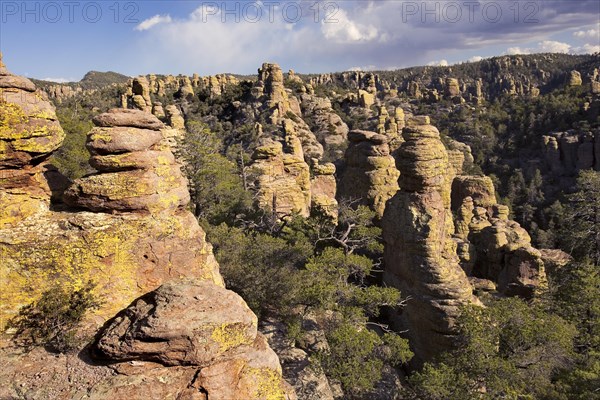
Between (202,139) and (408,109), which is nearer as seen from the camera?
(202,139)

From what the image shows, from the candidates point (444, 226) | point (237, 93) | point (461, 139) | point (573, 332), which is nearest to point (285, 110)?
point (237, 93)

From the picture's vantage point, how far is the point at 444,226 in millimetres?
18328

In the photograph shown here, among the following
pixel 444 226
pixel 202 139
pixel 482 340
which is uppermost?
pixel 202 139

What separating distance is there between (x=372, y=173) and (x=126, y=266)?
66.6 feet

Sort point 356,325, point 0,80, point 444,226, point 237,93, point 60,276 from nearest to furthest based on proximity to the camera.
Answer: point 60,276, point 0,80, point 356,325, point 444,226, point 237,93

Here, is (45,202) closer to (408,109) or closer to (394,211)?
(394,211)

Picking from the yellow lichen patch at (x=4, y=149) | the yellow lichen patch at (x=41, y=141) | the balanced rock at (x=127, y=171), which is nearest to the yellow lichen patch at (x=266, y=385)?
the balanced rock at (x=127, y=171)

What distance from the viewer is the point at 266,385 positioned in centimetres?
779

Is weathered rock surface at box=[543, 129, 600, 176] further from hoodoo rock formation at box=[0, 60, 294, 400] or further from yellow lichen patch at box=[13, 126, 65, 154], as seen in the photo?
yellow lichen patch at box=[13, 126, 65, 154]

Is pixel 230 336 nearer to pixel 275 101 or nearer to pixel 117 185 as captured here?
pixel 117 185

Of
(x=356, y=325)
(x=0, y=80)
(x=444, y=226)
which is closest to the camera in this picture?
(x=0, y=80)

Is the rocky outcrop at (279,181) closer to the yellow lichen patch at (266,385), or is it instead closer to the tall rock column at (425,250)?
the tall rock column at (425,250)

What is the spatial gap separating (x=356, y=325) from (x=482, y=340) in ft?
13.8

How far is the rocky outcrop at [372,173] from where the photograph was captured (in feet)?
87.2
